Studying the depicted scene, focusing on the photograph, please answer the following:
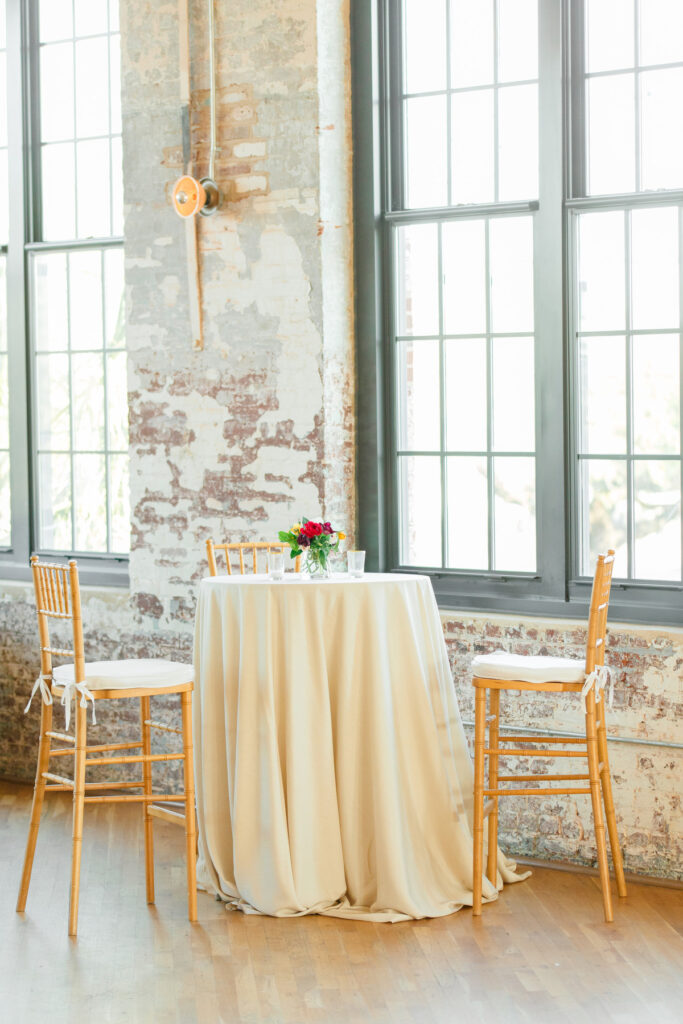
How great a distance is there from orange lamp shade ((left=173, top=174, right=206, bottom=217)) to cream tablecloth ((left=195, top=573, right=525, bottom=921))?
182 centimetres

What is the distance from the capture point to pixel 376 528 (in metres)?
5.22

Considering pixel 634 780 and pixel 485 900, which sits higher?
pixel 634 780

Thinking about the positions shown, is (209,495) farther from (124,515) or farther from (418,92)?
(418,92)

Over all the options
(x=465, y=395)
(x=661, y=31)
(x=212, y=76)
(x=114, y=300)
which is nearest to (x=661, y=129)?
(x=661, y=31)

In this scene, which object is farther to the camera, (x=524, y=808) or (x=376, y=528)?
(x=376, y=528)

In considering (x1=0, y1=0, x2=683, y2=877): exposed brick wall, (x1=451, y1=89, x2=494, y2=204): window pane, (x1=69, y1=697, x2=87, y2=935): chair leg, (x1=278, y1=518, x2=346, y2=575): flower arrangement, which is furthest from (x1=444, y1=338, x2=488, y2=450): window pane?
(x1=69, y1=697, x2=87, y2=935): chair leg

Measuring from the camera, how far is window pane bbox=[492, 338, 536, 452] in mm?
4922

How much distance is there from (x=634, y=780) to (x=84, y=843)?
2122 millimetres

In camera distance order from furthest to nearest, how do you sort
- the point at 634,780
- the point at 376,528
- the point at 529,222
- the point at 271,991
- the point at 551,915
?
the point at 376,528 → the point at 529,222 → the point at 634,780 → the point at 551,915 → the point at 271,991

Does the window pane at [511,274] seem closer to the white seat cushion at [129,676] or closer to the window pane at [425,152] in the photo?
the window pane at [425,152]

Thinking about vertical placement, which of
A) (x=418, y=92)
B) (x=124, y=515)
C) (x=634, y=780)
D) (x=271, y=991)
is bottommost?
(x=271, y=991)

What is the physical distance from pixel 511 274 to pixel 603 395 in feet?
1.99

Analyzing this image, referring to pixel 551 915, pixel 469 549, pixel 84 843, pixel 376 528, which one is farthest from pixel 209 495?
pixel 551 915

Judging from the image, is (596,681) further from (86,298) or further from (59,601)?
(86,298)
